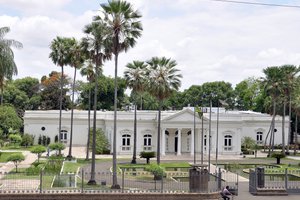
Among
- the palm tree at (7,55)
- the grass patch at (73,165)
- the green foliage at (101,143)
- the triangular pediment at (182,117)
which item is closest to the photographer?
the palm tree at (7,55)

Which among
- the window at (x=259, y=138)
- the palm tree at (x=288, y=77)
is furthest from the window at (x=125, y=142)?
the window at (x=259, y=138)

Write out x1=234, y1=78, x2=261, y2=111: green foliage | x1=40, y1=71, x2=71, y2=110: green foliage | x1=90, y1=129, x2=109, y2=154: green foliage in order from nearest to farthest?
x1=90, y1=129, x2=109, y2=154: green foliage
x1=40, y1=71, x2=71, y2=110: green foliage
x1=234, y1=78, x2=261, y2=111: green foliage

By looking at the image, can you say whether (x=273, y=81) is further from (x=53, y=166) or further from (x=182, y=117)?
(x=53, y=166)

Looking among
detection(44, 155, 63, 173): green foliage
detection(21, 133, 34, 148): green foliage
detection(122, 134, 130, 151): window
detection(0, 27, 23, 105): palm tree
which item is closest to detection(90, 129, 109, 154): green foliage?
detection(122, 134, 130, 151): window

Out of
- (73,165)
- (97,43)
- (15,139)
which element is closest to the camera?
(97,43)

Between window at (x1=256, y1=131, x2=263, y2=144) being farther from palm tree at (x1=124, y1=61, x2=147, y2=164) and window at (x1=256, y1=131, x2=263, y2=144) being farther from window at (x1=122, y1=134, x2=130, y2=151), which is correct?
palm tree at (x1=124, y1=61, x2=147, y2=164)

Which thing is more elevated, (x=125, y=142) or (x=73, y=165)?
(x=125, y=142)

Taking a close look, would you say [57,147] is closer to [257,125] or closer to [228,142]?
[228,142]

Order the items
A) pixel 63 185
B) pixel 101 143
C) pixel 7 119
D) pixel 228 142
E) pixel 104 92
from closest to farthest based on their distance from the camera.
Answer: pixel 63 185, pixel 101 143, pixel 228 142, pixel 7 119, pixel 104 92

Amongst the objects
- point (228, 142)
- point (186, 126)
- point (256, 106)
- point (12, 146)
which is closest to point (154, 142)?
point (186, 126)

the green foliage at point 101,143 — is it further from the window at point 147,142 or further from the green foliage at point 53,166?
the green foliage at point 53,166

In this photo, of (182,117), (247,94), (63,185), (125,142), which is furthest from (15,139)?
(247,94)

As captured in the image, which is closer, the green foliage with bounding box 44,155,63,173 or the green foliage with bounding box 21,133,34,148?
the green foliage with bounding box 44,155,63,173

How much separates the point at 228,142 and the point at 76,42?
24905 mm
